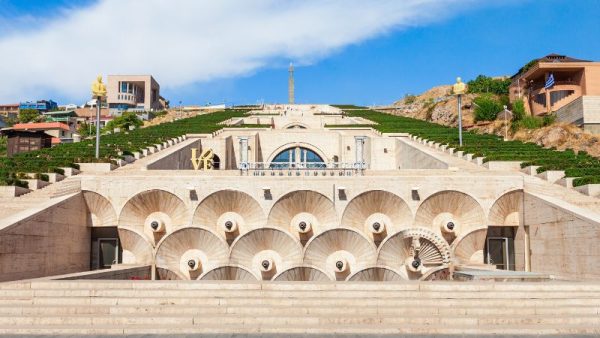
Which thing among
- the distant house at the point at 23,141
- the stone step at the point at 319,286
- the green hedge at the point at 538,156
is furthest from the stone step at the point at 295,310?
the distant house at the point at 23,141

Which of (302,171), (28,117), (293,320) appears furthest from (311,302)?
(28,117)

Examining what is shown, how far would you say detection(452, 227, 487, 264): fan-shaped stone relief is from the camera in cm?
1845

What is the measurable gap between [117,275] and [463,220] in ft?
40.3

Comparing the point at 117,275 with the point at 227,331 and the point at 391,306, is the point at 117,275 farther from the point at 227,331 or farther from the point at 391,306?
the point at 391,306

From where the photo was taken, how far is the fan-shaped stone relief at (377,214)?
1873 centimetres

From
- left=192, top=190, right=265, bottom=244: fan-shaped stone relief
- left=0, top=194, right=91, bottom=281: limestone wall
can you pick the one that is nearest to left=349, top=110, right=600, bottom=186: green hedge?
left=192, top=190, right=265, bottom=244: fan-shaped stone relief

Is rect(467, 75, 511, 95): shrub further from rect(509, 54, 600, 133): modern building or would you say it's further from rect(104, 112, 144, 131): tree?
rect(104, 112, 144, 131): tree

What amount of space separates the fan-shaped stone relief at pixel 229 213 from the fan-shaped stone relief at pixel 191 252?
81cm

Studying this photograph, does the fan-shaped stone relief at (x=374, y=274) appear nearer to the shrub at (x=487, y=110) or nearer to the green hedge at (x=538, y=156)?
the green hedge at (x=538, y=156)

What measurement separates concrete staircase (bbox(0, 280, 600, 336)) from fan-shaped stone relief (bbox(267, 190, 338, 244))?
8.48 meters

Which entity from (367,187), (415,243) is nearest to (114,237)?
(367,187)

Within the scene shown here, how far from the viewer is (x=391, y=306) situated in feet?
31.3

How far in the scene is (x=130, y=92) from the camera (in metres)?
102

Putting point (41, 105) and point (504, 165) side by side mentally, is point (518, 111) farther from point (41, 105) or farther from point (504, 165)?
point (41, 105)
